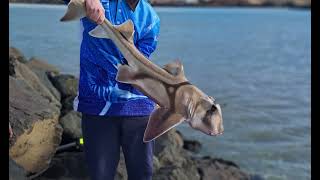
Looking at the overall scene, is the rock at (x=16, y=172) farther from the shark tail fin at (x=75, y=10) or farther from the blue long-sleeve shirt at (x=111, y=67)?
the shark tail fin at (x=75, y=10)

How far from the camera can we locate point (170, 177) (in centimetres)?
458

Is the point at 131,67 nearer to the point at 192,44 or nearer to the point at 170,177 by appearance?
the point at 170,177

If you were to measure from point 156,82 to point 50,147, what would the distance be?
2.27 metres

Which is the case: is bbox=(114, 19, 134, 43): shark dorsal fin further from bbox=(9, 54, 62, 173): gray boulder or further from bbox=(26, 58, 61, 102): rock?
bbox=(26, 58, 61, 102): rock

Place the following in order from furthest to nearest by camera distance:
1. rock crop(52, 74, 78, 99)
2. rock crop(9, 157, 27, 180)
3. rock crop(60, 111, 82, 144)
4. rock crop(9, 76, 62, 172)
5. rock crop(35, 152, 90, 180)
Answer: rock crop(52, 74, 78, 99)
rock crop(60, 111, 82, 144)
rock crop(35, 152, 90, 180)
rock crop(9, 76, 62, 172)
rock crop(9, 157, 27, 180)

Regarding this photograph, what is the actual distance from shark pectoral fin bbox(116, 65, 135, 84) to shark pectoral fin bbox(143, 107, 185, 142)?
0.62ft

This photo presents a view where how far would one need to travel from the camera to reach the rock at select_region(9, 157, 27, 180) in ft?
12.9

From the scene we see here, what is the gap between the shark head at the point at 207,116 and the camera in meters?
2.47

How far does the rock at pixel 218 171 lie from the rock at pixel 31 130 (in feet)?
5.02

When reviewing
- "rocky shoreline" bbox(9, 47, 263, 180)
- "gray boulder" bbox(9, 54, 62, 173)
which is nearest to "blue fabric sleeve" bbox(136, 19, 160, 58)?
"rocky shoreline" bbox(9, 47, 263, 180)

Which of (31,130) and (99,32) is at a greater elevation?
(99,32)

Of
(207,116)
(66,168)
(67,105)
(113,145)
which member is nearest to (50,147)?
(66,168)

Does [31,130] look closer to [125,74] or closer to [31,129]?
[31,129]

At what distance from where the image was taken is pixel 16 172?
3986 mm
